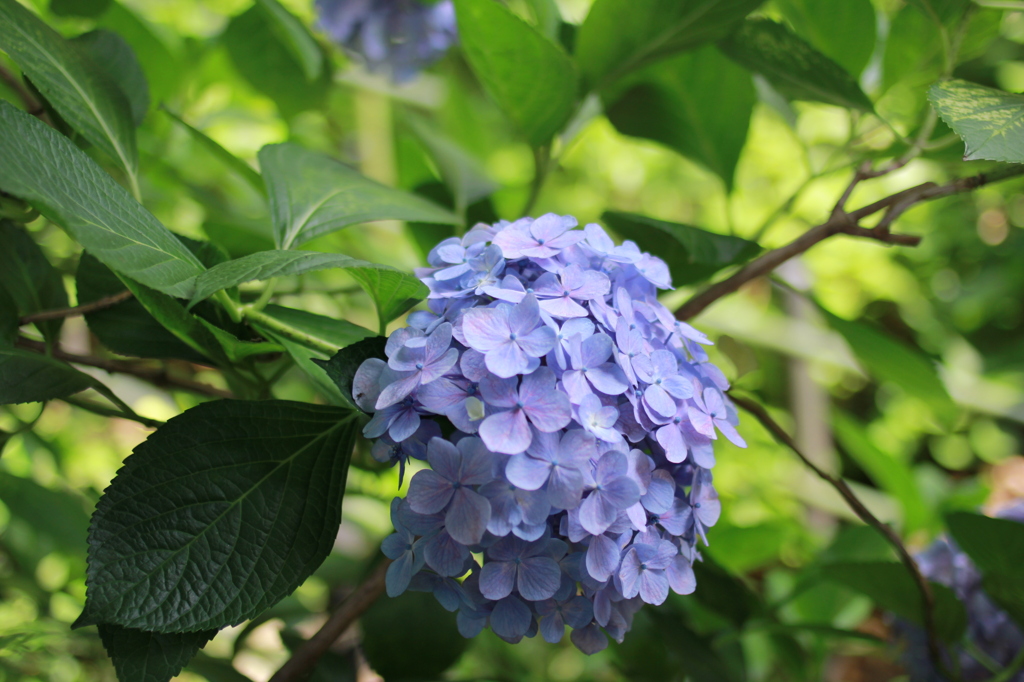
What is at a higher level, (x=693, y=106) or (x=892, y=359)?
(x=693, y=106)

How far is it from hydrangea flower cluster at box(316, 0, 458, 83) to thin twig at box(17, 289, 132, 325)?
0.52 metres

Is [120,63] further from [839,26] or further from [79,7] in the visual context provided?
[839,26]

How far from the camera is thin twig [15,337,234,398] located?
47 centimetres

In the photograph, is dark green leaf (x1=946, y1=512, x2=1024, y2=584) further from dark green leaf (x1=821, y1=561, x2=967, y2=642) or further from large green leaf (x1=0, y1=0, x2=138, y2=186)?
large green leaf (x1=0, y1=0, x2=138, y2=186)

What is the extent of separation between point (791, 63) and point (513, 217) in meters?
0.48

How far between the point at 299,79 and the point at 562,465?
690 millimetres

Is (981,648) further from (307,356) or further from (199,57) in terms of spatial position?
(199,57)

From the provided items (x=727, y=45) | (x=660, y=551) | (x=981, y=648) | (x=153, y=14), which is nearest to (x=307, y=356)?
(x=660, y=551)

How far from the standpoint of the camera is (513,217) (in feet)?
3.06

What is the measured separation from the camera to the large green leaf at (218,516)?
317 millimetres

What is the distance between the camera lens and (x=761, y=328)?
6.00 ft

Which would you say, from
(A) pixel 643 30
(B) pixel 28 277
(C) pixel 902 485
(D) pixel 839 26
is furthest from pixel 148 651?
(C) pixel 902 485

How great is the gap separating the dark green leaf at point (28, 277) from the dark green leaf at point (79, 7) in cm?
26

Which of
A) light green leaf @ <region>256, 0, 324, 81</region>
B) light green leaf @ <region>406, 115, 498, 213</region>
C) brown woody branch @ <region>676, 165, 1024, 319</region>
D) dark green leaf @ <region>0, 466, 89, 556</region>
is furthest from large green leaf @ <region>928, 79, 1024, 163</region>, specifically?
dark green leaf @ <region>0, 466, 89, 556</region>
